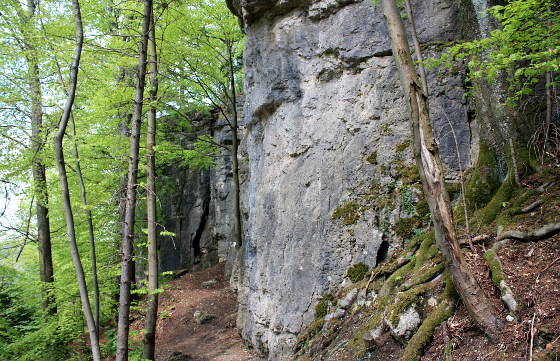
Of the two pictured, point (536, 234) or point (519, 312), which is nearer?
point (519, 312)

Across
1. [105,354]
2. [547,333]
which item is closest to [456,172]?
[547,333]

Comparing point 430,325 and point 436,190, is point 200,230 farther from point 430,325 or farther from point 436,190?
point 436,190

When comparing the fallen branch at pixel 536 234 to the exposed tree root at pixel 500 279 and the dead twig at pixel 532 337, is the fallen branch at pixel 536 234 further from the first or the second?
the dead twig at pixel 532 337

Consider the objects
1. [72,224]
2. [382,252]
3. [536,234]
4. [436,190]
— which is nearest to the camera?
[436,190]

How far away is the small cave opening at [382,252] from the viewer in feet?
21.3

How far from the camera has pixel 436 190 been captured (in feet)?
12.4

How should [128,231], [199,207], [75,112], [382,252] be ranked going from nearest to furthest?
1. [128,231]
2. [382,252]
3. [75,112]
4. [199,207]

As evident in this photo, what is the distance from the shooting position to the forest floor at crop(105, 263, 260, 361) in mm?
9555

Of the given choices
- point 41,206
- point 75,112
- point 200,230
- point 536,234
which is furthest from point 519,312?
point 200,230

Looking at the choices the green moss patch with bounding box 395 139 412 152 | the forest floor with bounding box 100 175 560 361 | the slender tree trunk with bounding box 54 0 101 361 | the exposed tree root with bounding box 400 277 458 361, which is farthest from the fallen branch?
the slender tree trunk with bounding box 54 0 101 361

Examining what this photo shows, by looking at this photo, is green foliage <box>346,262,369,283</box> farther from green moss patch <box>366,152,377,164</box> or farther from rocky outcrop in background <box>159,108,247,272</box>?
rocky outcrop in background <box>159,108,247,272</box>

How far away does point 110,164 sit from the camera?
38.9ft

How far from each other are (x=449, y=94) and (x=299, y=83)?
317 cm

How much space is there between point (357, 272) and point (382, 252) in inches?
22.2
